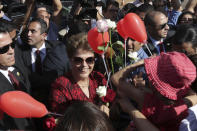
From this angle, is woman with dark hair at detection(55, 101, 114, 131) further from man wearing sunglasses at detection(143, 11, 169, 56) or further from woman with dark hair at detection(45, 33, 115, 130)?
man wearing sunglasses at detection(143, 11, 169, 56)

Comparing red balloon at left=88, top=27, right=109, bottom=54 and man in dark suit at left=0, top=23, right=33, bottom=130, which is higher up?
red balloon at left=88, top=27, right=109, bottom=54

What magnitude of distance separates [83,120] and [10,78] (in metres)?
1.24

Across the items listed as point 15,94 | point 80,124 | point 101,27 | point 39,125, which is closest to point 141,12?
point 101,27


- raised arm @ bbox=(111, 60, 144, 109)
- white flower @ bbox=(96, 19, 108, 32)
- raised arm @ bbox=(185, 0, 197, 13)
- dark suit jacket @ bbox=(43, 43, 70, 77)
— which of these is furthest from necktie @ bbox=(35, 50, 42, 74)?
raised arm @ bbox=(185, 0, 197, 13)

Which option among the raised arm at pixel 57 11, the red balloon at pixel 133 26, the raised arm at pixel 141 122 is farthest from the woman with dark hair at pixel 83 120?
the raised arm at pixel 57 11

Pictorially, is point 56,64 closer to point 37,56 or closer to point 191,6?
point 37,56

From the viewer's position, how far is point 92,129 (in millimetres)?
1263

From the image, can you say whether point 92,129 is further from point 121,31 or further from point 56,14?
point 56,14

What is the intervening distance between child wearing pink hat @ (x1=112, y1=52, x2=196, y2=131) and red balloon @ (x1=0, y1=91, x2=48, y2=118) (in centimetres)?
76

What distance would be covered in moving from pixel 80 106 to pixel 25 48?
7.23 ft

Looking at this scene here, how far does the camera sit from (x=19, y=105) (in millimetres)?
1706

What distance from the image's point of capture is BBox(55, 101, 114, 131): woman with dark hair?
4.11ft

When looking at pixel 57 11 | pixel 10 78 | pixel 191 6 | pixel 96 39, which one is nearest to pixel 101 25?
pixel 96 39

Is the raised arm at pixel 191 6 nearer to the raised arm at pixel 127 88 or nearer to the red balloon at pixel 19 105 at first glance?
the raised arm at pixel 127 88
